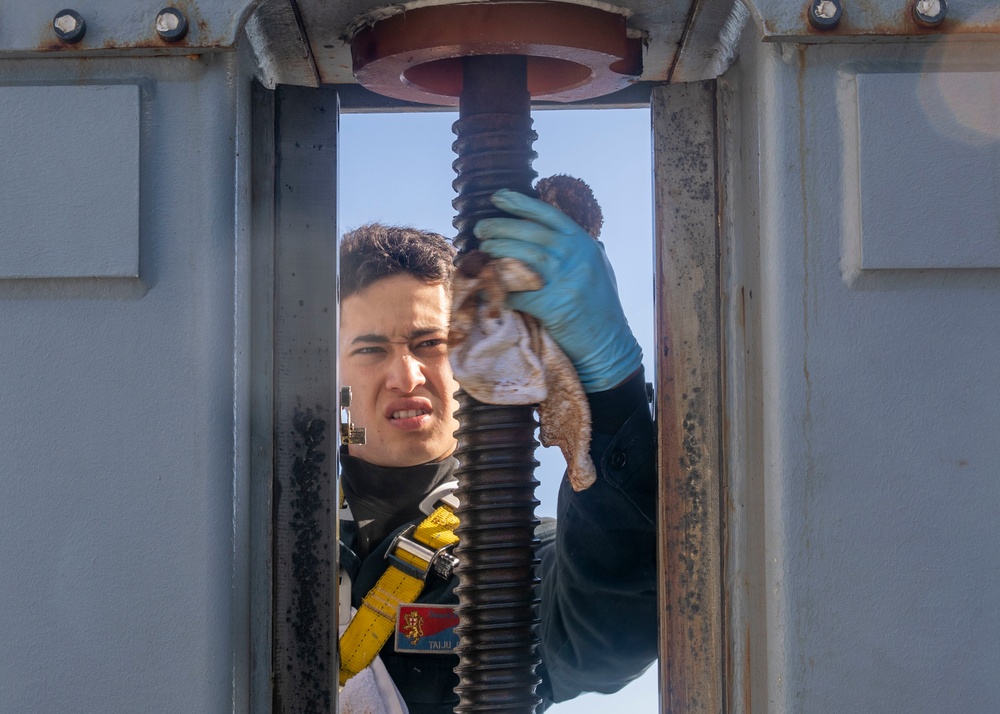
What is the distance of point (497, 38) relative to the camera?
45.8 inches

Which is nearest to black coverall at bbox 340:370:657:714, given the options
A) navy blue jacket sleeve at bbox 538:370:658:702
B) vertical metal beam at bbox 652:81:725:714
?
navy blue jacket sleeve at bbox 538:370:658:702

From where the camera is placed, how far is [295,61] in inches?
51.2

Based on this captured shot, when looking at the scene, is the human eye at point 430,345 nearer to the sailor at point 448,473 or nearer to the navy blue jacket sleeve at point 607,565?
the sailor at point 448,473

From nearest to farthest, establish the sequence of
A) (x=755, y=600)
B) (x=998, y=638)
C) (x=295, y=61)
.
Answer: (x=998, y=638)
(x=755, y=600)
(x=295, y=61)

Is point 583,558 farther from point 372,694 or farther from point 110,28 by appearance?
point 110,28

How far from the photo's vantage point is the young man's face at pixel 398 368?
2.62 meters

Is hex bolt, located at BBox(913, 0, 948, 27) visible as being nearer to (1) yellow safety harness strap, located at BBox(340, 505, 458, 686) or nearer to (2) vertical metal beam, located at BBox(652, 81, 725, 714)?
(2) vertical metal beam, located at BBox(652, 81, 725, 714)

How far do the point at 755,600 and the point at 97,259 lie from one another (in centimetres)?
75

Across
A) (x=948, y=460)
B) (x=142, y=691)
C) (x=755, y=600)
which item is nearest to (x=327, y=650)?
(x=142, y=691)

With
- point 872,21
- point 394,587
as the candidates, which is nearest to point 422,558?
point 394,587

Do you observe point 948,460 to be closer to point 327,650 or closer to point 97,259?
point 327,650

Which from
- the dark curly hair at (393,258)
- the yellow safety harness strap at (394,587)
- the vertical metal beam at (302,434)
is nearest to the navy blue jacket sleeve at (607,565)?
the yellow safety harness strap at (394,587)

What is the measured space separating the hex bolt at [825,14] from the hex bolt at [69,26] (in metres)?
0.73

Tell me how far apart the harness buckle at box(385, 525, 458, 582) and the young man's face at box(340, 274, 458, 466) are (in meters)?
0.28
